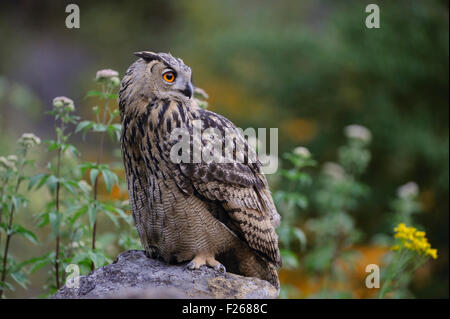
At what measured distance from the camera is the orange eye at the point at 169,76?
9.11 feet

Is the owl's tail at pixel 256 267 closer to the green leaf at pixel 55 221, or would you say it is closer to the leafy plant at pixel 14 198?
the green leaf at pixel 55 221

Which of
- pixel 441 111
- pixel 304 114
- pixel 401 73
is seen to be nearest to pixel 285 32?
pixel 304 114

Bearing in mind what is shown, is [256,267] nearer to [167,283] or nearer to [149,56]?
[167,283]

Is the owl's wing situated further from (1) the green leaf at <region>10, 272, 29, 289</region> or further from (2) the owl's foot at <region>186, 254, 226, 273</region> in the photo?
(1) the green leaf at <region>10, 272, 29, 289</region>

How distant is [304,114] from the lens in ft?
28.2

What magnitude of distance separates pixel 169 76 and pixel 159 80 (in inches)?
2.4

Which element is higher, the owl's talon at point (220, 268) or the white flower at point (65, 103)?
the white flower at point (65, 103)

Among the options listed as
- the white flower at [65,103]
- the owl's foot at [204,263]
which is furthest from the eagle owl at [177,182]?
the white flower at [65,103]

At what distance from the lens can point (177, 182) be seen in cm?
276

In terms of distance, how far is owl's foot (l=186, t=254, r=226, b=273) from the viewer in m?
2.87

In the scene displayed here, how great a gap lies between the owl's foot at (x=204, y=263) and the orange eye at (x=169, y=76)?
0.99m

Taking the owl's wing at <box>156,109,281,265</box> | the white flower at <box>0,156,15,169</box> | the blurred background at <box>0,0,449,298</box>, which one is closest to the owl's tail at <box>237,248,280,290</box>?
the owl's wing at <box>156,109,281,265</box>
